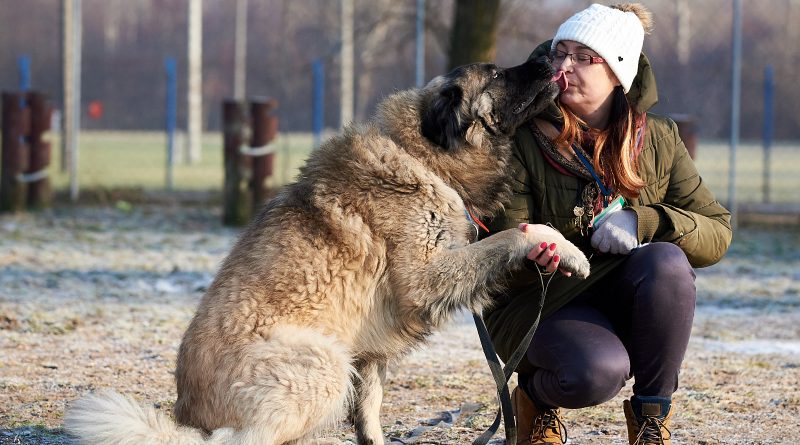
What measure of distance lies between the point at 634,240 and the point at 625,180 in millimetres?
204

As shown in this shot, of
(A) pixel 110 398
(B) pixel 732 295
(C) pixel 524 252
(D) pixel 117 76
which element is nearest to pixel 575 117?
(C) pixel 524 252

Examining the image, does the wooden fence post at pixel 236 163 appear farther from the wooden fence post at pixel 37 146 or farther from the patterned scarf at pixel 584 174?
the patterned scarf at pixel 584 174

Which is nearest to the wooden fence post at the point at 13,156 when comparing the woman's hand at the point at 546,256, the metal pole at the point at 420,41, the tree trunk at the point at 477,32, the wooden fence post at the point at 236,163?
the wooden fence post at the point at 236,163

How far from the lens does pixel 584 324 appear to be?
343 cm

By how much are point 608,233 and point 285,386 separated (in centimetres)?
118

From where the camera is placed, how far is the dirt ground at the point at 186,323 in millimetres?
4121

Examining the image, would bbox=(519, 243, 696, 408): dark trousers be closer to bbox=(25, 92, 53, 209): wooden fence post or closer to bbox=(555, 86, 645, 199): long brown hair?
bbox=(555, 86, 645, 199): long brown hair

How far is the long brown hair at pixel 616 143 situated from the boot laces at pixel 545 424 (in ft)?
2.71

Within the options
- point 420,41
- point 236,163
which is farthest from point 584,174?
point 236,163

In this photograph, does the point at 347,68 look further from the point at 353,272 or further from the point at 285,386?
the point at 285,386

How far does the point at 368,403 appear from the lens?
147 inches

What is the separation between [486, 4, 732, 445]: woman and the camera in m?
3.38

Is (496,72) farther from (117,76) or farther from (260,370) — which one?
(117,76)

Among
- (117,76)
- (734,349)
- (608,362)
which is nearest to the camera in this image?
(608,362)
